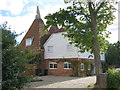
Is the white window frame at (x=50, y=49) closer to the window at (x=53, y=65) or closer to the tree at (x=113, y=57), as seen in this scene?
the window at (x=53, y=65)

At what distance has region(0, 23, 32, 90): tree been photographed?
20.0ft

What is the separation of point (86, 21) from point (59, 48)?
15.4 metres

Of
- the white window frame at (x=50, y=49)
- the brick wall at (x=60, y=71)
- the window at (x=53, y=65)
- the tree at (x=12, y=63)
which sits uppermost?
the white window frame at (x=50, y=49)

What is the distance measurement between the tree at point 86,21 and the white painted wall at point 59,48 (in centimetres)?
1259

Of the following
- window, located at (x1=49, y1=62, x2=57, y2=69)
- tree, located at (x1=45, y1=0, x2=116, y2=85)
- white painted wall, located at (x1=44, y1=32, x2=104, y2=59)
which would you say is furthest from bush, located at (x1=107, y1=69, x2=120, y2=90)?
window, located at (x1=49, y1=62, x2=57, y2=69)

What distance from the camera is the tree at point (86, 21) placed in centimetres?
1360

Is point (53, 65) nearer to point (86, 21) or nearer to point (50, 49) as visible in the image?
point (50, 49)

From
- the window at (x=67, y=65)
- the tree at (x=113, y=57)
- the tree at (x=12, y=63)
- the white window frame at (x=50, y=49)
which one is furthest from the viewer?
the tree at (x=113, y=57)

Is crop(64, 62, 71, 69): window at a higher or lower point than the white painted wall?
lower

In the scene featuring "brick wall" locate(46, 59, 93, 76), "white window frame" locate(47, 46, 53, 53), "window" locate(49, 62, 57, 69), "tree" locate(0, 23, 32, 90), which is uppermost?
"white window frame" locate(47, 46, 53, 53)

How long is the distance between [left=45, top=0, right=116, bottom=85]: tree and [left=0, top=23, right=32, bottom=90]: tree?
7134 mm

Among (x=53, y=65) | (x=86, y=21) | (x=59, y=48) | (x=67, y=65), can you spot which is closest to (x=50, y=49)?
(x=59, y=48)

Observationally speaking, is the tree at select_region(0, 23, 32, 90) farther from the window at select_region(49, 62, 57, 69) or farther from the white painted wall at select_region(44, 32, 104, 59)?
the window at select_region(49, 62, 57, 69)

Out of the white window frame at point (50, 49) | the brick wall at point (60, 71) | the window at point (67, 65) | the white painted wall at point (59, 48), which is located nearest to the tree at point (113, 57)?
the white painted wall at point (59, 48)
